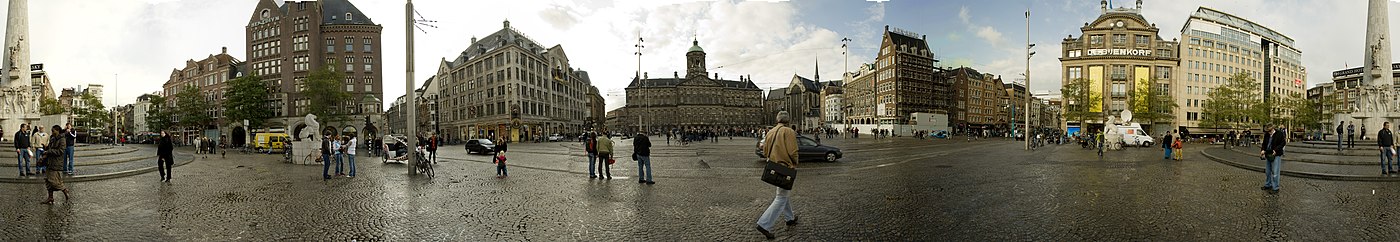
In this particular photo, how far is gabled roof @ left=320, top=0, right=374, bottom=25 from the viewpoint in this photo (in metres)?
63.5

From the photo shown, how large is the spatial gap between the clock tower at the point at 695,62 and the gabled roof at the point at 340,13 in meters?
77.0

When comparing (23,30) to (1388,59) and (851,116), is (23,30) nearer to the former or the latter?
(1388,59)

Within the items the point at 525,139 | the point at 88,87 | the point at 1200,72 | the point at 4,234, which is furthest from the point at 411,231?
the point at 88,87

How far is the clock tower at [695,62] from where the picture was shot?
134 m

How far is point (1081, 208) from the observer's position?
8.14 meters

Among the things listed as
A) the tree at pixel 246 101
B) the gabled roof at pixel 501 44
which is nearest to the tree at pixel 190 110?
the tree at pixel 246 101

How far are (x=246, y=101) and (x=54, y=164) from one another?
164ft

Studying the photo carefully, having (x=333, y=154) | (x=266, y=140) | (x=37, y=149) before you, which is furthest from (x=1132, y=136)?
(x=266, y=140)

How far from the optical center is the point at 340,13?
6397 cm

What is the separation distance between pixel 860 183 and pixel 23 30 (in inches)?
1319

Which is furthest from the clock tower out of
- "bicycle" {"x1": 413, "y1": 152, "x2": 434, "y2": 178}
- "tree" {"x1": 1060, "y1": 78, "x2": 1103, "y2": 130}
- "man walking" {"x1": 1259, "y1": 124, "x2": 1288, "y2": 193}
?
"man walking" {"x1": 1259, "y1": 124, "x2": 1288, "y2": 193}

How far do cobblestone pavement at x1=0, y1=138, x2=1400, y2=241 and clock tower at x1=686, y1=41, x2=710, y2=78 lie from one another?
122 m

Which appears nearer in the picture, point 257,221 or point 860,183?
point 257,221

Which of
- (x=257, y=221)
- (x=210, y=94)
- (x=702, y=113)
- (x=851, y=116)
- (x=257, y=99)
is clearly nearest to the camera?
(x=257, y=221)
